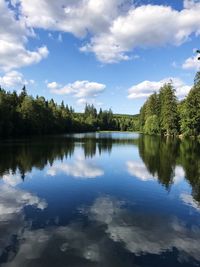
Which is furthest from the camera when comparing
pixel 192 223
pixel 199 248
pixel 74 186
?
pixel 74 186

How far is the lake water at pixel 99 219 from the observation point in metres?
10.3

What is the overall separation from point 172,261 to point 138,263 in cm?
113

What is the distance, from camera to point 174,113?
102875 mm

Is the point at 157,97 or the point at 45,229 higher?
the point at 157,97

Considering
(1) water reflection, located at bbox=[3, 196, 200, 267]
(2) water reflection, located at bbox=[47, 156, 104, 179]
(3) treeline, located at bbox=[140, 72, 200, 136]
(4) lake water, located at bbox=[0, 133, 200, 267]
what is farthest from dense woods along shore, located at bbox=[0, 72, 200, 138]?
(1) water reflection, located at bbox=[3, 196, 200, 267]

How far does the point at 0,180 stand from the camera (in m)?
23.3

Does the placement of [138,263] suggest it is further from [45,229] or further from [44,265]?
[45,229]

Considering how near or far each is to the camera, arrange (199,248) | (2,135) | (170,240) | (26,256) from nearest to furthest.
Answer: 1. (26,256)
2. (199,248)
3. (170,240)
4. (2,135)

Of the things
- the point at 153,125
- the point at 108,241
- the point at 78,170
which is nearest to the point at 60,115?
the point at 153,125

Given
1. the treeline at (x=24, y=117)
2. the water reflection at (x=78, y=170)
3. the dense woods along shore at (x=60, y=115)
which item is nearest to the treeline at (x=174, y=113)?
the dense woods along shore at (x=60, y=115)

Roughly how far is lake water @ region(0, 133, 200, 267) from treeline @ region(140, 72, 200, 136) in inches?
2370

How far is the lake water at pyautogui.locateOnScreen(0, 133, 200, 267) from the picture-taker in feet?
33.8

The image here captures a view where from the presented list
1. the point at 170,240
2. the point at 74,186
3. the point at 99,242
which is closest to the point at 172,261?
the point at 170,240

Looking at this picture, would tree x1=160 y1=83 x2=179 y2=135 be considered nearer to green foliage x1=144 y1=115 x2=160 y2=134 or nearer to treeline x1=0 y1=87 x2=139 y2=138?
green foliage x1=144 y1=115 x2=160 y2=134
